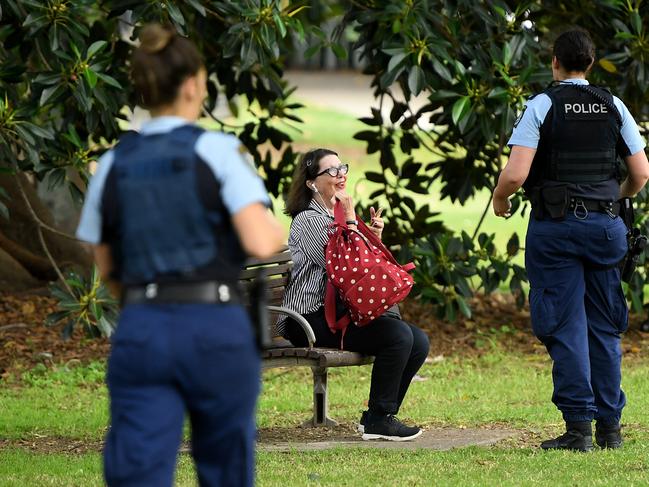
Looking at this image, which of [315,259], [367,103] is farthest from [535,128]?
[367,103]

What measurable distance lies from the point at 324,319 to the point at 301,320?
0.14 m

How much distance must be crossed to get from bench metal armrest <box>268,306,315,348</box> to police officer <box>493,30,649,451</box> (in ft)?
3.93

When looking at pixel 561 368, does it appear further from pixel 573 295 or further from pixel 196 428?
pixel 196 428

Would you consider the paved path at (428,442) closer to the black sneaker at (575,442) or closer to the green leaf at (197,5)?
the black sneaker at (575,442)

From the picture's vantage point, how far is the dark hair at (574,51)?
579 cm

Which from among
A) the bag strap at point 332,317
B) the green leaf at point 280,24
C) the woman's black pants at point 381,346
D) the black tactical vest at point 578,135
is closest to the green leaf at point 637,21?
the green leaf at point 280,24

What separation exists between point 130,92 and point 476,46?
94.0 inches

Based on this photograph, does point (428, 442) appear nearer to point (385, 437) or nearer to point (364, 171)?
point (385, 437)

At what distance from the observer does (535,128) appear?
229 inches

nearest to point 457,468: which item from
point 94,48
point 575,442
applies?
point 575,442

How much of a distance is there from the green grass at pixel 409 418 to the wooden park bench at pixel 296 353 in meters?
0.41

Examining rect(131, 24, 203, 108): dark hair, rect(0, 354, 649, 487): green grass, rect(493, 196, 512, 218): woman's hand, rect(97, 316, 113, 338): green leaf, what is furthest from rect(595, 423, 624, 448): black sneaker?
rect(131, 24, 203, 108): dark hair

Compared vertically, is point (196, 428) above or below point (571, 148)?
below

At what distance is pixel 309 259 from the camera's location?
6.66m
